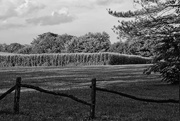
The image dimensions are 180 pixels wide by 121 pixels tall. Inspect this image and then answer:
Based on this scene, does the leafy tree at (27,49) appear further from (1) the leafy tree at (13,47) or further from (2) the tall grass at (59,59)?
(2) the tall grass at (59,59)

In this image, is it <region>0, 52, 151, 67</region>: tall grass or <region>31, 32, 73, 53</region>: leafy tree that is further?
<region>31, 32, 73, 53</region>: leafy tree

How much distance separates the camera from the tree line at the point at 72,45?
95.6 metres

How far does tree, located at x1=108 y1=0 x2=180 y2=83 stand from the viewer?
2209 cm

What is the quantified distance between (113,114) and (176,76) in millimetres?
13085

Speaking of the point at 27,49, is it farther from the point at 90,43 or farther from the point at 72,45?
the point at 90,43

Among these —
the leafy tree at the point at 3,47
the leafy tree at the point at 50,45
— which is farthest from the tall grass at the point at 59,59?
A: the leafy tree at the point at 3,47

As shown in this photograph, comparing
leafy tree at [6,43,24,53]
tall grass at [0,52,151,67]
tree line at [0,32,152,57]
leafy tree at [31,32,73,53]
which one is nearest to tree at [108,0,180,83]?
tall grass at [0,52,151,67]

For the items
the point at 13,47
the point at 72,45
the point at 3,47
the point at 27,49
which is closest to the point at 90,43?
the point at 72,45

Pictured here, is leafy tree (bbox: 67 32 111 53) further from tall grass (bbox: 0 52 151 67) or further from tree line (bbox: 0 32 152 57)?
tall grass (bbox: 0 52 151 67)

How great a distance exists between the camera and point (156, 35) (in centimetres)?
2323

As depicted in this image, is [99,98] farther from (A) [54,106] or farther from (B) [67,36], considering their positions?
(B) [67,36]

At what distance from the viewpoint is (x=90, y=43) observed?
95.3 metres

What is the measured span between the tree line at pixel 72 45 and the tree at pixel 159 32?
2432 inches

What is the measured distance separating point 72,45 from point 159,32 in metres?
76.0
